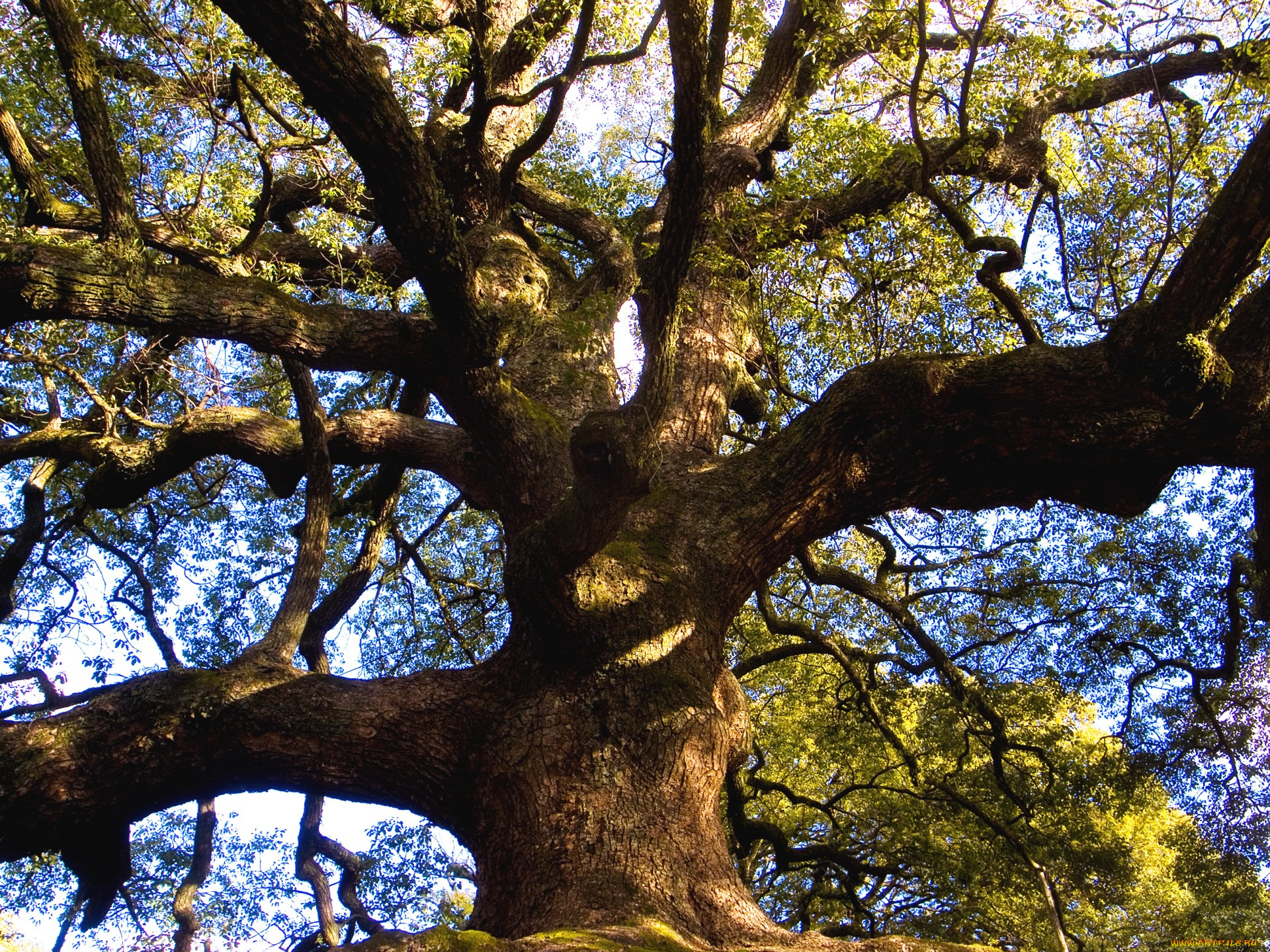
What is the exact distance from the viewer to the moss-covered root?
8.86 feet

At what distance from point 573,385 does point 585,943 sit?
12.3 feet

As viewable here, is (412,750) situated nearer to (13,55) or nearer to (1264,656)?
(13,55)

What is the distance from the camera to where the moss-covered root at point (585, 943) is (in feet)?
8.86

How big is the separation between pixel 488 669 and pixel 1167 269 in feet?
20.9

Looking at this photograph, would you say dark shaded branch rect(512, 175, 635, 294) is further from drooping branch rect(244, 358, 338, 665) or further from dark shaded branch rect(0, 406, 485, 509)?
drooping branch rect(244, 358, 338, 665)

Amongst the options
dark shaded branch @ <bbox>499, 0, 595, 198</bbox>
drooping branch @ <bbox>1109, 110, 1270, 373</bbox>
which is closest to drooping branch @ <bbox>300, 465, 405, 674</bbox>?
dark shaded branch @ <bbox>499, 0, 595, 198</bbox>

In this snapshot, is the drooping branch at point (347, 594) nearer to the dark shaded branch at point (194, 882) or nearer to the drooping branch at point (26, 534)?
the dark shaded branch at point (194, 882)

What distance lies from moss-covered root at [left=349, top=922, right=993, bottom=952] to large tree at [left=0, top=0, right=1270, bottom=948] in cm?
24

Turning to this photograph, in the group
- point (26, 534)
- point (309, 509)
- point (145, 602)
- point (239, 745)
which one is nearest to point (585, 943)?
point (239, 745)

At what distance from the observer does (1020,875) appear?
23.9ft

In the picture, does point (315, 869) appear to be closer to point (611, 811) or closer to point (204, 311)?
point (611, 811)

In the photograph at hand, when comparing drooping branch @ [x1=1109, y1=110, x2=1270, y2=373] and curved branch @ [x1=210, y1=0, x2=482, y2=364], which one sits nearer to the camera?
curved branch @ [x1=210, y1=0, x2=482, y2=364]

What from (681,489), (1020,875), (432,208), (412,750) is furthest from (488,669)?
(1020,875)

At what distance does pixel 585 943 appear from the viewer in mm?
2785
